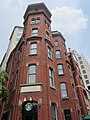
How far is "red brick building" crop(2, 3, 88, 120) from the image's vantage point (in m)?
13.8

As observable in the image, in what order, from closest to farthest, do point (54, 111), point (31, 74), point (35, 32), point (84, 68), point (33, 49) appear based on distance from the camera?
1. point (54, 111)
2. point (31, 74)
3. point (33, 49)
4. point (35, 32)
5. point (84, 68)

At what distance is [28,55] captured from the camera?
1798cm

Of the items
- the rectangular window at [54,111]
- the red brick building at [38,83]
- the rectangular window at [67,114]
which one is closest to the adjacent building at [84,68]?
the red brick building at [38,83]

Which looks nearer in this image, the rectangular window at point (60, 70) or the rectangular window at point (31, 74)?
the rectangular window at point (31, 74)

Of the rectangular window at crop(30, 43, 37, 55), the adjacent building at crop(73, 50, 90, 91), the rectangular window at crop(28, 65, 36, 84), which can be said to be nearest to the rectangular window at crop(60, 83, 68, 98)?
the rectangular window at crop(28, 65, 36, 84)

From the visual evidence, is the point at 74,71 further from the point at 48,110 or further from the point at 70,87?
the point at 48,110

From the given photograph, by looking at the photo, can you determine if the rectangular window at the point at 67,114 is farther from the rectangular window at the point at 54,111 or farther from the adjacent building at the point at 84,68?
the adjacent building at the point at 84,68

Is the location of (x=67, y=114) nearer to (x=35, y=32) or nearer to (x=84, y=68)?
(x=35, y=32)

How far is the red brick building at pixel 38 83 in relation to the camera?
13.8 metres

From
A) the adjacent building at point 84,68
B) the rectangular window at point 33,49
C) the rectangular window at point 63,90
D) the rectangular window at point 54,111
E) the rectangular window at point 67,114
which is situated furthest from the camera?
the adjacent building at point 84,68

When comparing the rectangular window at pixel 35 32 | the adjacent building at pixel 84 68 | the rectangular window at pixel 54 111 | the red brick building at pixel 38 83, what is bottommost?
the rectangular window at pixel 54 111

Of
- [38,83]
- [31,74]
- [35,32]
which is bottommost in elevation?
[38,83]

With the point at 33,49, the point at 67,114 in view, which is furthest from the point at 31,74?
the point at 67,114

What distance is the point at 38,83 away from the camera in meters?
15.0
